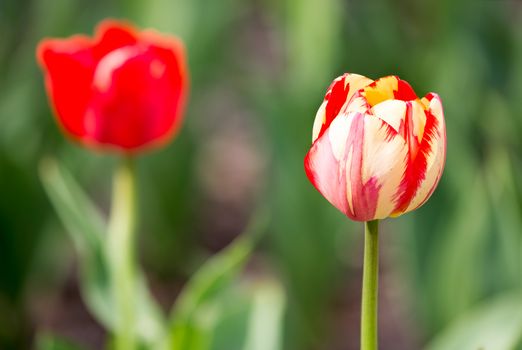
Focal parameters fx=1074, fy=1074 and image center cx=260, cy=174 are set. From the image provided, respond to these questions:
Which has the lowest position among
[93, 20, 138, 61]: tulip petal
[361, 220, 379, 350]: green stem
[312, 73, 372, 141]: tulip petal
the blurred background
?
the blurred background

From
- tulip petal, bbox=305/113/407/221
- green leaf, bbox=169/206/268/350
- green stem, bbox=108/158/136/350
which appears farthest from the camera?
green leaf, bbox=169/206/268/350

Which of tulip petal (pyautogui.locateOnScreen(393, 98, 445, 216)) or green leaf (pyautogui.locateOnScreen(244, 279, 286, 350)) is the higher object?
tulip petal (pyautogui.locateOnScreen(393, 98, 445, 216))

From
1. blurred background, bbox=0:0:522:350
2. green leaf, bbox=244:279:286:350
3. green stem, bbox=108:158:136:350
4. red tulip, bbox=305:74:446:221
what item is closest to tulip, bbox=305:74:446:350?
red tulip, bbox=305:74:446:221

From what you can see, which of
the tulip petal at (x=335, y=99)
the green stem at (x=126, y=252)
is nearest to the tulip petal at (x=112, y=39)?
the green stem at (x=126, y=252)

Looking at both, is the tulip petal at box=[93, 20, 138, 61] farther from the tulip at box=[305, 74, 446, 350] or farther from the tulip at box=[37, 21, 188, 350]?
the tulip at box=[305, 74, 446, 350]

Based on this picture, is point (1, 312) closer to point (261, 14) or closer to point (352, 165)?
point (352, 165)

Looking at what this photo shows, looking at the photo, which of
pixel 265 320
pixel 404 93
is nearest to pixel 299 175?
pixel 265 320
